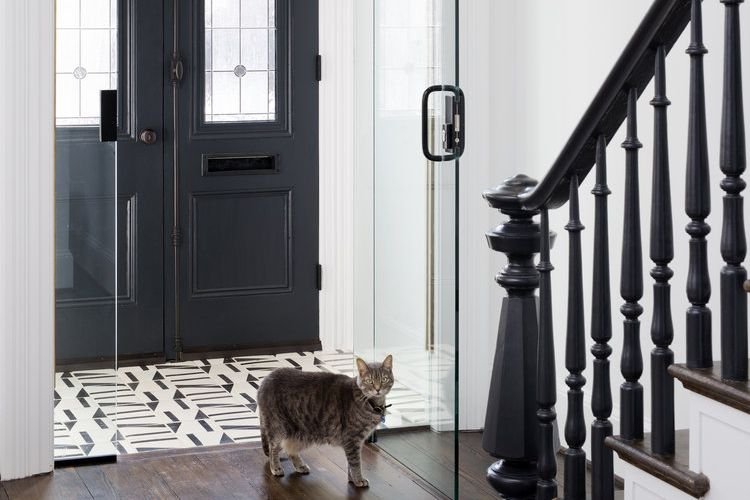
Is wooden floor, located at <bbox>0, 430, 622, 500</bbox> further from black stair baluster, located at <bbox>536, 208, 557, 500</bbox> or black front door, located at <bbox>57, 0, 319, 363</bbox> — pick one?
black front door, located at <bbox>57, 0, 319, 363</bbox>

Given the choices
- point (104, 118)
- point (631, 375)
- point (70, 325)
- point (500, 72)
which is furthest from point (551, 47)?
point (631, 375)

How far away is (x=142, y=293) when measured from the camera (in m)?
5.87

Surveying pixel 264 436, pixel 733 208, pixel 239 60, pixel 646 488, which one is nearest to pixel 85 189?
pixel 264 436

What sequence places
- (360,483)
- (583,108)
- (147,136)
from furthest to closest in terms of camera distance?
(147,136)
(583,108)
(360,483)

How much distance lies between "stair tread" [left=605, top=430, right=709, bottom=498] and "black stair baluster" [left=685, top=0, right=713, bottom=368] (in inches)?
7.7

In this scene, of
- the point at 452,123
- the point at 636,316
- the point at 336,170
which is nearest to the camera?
the point at 636,316

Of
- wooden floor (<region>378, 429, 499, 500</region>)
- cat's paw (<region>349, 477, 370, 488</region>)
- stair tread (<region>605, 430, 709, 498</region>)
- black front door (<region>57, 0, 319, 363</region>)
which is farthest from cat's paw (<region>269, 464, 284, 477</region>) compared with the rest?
stair tread (<region>605, 430, 709, 498</region>)

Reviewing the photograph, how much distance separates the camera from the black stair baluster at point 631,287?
2.26 m

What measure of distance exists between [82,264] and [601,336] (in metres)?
2.51

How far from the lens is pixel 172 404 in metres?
5.18

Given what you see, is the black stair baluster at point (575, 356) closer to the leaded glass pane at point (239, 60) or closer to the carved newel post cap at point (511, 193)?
the carved newel post cap at point (511, 193)

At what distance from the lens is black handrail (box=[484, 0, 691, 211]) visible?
7.08 feet

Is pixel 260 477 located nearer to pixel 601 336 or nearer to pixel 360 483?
pixel 360 483

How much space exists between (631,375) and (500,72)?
2694 mm
